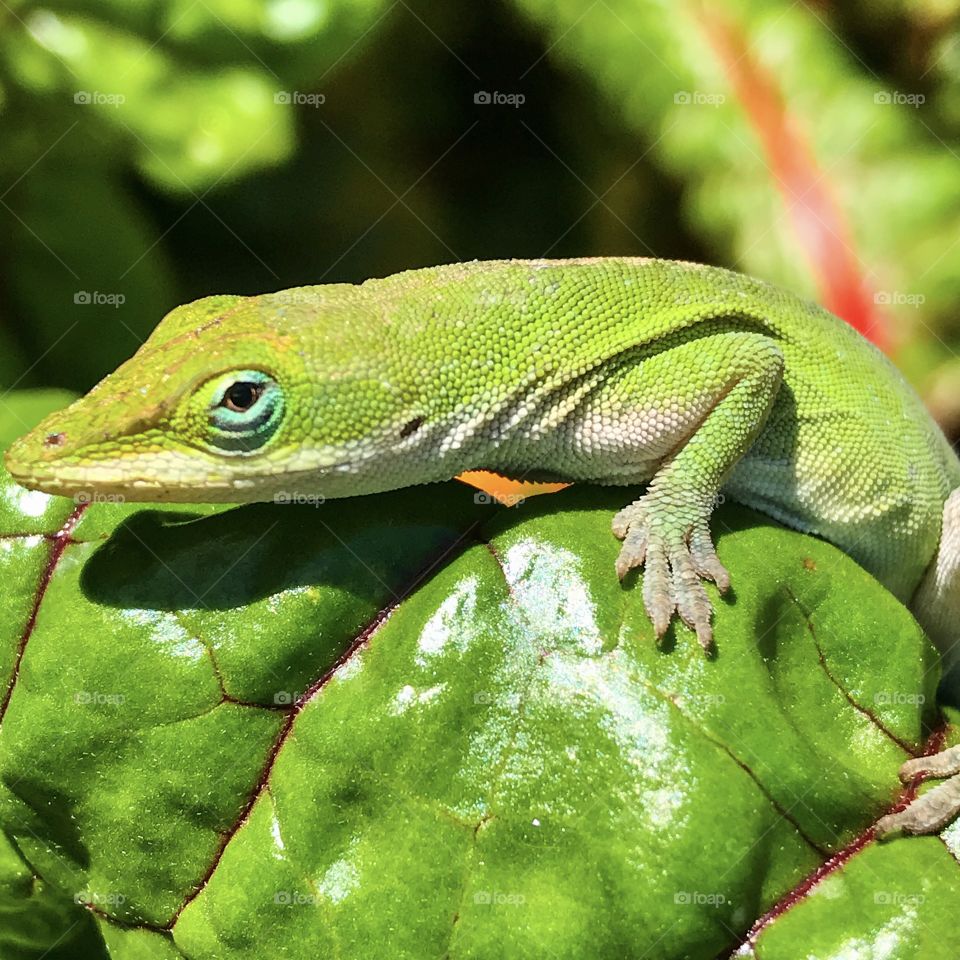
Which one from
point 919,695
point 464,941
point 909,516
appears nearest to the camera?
point 464,941

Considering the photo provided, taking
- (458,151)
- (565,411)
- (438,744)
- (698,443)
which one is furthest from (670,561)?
(458,151)

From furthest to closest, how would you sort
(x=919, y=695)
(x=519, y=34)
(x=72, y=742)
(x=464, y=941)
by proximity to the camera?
(x=519, y=34) → (x=919, y=695) → (x=72, y=742) → (x=464, y=941)

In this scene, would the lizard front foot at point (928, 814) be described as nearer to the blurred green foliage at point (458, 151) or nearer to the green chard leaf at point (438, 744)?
the green chard leaf at point (438, 744)

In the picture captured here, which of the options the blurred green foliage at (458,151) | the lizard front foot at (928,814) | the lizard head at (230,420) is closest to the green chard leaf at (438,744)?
the lizard front foot at (928,814)

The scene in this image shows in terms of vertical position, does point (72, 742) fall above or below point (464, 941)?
below

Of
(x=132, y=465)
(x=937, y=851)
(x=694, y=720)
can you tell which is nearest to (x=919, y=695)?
(x=937, y=851)

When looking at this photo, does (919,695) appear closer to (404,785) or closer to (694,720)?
(694,720)

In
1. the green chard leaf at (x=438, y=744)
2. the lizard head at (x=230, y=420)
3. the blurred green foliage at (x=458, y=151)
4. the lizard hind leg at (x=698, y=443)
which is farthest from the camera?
the blurred green foliage at (x=458, y=151)

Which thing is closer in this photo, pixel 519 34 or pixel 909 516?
pixel 909 516
